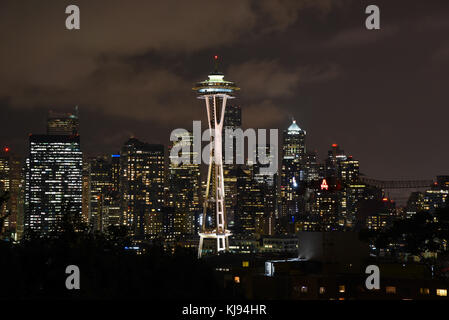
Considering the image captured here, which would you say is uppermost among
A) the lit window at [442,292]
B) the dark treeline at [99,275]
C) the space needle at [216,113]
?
the space needle at [216,113]

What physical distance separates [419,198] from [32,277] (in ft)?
535

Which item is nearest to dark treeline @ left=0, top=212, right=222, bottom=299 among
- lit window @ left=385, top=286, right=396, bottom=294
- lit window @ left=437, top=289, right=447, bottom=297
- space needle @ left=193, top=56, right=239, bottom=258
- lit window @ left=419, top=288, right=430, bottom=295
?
lit window @ left=385, top=286, right=396, bottom=294

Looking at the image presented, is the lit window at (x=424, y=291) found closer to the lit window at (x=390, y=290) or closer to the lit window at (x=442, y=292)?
the lit window at (x=442, y=292)

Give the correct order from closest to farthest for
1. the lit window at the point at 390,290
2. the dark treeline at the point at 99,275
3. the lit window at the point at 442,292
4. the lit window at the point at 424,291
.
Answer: the dark treeline at the point at 99,275 < the lit window at the point at 442,292 < the lit window at the point at 424,291 < the lit window at the point at 390,290

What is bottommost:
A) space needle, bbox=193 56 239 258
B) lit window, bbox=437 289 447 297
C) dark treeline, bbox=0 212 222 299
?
lit window, bbox=437 289 447 297

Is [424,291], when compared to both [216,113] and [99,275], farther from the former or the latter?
[216,113]

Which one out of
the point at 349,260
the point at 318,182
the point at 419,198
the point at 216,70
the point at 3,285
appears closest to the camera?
the point at 3,285

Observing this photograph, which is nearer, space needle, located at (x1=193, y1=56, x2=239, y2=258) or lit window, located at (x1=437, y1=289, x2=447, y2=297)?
lit window, located at (x1=437, y1=289, x2=447, y2=297)

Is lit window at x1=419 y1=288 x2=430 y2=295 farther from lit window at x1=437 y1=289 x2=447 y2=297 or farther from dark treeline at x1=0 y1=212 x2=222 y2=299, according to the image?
dark treeline at x1=0 y1=212 x2=222 y2=299

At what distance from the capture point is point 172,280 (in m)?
36.2

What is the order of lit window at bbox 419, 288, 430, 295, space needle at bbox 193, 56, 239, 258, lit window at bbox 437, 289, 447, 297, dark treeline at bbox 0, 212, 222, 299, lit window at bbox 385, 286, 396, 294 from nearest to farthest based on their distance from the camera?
dark treeline at bbox 0, 212, 222, 299
lit window at bbox 437, 289, 447, 297
lit window at bbox 419, 288, 430, 295
lit window at bbox 385, 286, 396, 294
space needle at bbox 193, 56, 239, 258

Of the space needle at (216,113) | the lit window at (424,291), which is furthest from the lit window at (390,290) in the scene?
the space needle at (216,113)
